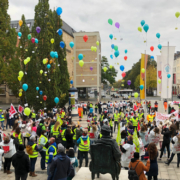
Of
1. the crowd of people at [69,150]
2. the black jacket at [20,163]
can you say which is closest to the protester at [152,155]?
the crowd of people at [69,150]

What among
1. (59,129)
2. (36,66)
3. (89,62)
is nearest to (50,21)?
(36,66)

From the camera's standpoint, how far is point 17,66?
2491 centimetres

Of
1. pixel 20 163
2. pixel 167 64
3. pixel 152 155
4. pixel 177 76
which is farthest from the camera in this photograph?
pixel 177 76

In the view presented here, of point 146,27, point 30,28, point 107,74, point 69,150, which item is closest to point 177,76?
point 107,74

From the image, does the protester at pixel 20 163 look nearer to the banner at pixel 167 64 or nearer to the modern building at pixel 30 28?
the banner at pixel 167 64

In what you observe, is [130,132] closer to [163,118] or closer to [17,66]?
[163,118]

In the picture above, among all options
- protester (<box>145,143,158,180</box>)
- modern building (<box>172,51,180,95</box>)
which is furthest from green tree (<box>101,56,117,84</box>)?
protester (<box>145,143,158,180</box>)

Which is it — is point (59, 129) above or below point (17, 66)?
below

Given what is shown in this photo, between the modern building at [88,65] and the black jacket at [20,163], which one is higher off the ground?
the modern building at [88,65]

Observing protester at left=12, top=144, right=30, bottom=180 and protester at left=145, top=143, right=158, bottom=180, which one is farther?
protester at left=12, top=144, right=30, bottom=180

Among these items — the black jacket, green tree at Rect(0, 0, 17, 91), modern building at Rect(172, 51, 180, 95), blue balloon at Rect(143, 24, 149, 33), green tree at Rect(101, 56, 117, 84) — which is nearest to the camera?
the black jacket

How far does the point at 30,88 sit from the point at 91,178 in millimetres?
17460

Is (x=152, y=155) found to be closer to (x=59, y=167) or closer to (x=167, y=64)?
(x=59, y=167)

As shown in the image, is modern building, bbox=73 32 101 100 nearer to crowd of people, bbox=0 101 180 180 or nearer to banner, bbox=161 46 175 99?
banner, bbox=161 46 175 99
